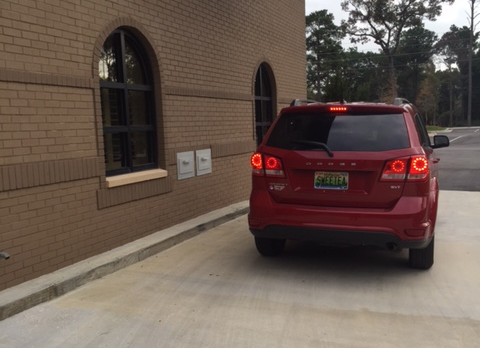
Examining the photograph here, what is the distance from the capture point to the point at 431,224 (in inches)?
192

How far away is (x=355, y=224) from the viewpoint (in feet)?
15.4

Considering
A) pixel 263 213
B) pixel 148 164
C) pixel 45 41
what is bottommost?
pixel 263 213

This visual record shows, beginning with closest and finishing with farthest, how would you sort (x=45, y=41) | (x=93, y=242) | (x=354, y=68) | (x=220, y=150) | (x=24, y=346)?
(x=24, y=346) → (x=45, y=41) → (x=93, y=242) → (x=220, y=150) → (x=354, y=68)

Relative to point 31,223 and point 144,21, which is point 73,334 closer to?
point 31,223

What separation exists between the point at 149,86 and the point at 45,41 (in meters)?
1.98

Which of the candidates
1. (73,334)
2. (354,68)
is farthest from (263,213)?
(354,68)

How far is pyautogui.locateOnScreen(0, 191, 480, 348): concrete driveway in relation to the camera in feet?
12.2

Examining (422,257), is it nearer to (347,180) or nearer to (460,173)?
(347,180)

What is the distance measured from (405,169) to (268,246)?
1.91 metres

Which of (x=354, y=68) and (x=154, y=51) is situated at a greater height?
(x=354, y=68)

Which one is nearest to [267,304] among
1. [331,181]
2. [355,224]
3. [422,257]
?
[355,224]

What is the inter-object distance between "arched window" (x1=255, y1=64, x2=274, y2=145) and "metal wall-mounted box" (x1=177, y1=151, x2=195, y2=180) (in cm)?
318

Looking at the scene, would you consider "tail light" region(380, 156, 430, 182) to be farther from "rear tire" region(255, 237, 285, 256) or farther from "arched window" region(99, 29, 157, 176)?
"arched window" region(99, 29, 157, 176)

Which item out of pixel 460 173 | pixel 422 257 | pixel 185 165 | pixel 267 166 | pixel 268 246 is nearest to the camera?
pixel 267 166
